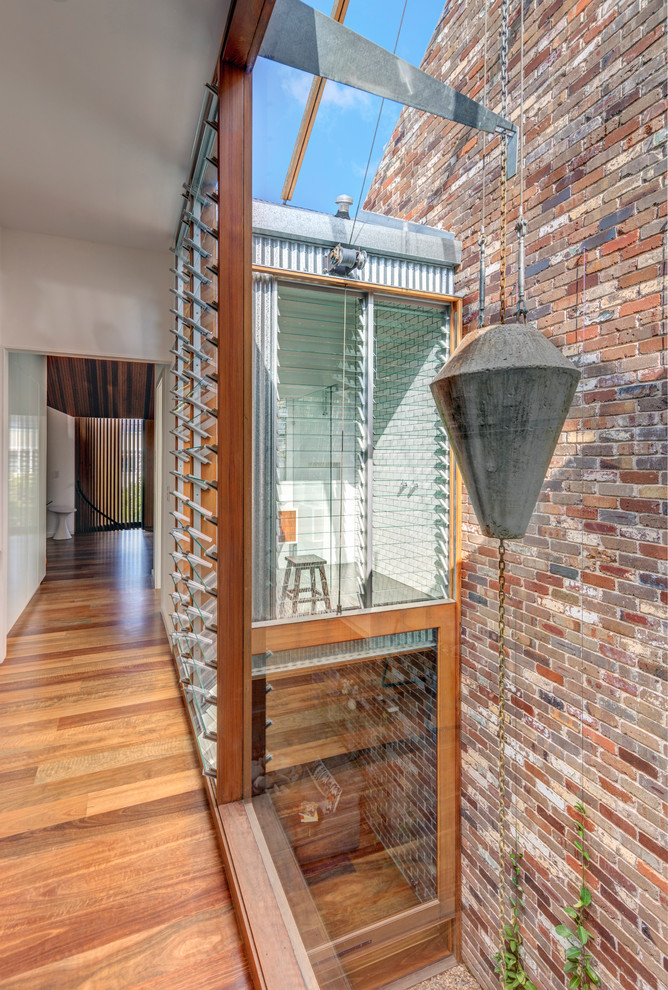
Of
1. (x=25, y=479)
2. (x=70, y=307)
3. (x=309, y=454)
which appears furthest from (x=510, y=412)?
(x=25, y=479)

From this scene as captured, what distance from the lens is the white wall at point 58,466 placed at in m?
6.95

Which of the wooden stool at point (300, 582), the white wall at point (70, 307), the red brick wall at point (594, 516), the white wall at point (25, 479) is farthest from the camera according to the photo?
the white wall at point (25, 479)

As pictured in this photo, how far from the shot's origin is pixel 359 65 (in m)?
0.96

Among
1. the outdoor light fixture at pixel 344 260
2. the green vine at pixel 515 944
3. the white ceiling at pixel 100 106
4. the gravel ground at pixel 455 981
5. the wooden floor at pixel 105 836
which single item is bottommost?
the wooden floor at pixel 105 836

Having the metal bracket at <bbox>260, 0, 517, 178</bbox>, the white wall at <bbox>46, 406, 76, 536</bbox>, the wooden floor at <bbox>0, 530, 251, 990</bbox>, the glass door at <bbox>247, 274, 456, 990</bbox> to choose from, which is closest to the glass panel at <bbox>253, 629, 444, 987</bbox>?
the glass door at <bbox>247, 274, 456, 990</bbox>

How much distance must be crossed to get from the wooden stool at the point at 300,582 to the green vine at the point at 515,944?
56 centimetres

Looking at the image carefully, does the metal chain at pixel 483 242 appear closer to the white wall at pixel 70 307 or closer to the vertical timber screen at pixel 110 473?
the white wall at pixel 70 307

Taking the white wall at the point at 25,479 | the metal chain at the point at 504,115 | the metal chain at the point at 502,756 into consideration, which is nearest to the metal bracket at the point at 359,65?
the metal chain at the point at 504,115

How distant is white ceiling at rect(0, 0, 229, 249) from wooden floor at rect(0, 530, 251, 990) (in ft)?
8.08

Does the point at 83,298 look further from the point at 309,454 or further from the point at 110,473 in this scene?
the point at 110,473

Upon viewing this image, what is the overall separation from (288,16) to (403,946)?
6.44 ft

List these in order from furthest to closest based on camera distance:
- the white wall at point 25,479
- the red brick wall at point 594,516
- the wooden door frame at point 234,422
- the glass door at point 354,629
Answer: the white wall at point 25,479 → the wooden door frame at point 234,422 → the glass door at point 354,629 → the red brick wall at point 594,516

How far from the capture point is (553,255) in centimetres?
48

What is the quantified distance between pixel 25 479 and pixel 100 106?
Answer: 2.62 meters
